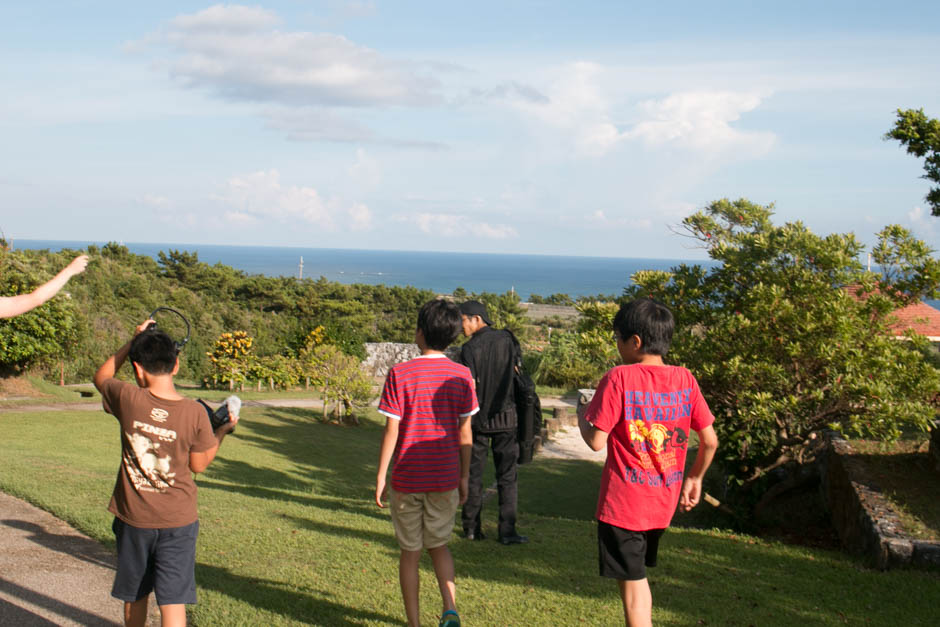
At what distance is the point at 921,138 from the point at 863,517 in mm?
3857

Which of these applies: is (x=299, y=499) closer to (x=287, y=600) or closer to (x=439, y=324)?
(x=287, y=600)

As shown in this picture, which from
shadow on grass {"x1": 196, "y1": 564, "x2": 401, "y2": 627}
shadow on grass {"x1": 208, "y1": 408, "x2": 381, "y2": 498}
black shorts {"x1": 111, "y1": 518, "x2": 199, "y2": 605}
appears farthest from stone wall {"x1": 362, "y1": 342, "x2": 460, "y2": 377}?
black shorts {"x1": 111, "y1": 518, "x2": 199, "y2": 605}

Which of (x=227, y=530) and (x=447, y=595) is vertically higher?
(x=447, y=595)

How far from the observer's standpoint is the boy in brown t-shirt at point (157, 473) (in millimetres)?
3082

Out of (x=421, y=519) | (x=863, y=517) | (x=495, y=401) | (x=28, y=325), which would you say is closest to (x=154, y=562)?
(x=421, y=519)

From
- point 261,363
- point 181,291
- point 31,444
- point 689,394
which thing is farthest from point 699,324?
point 181,291

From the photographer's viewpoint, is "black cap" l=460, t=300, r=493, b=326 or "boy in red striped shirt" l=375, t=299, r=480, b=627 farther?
"black cap" l=460, t=300, r=493, b=326

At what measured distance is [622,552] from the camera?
3.21 metres

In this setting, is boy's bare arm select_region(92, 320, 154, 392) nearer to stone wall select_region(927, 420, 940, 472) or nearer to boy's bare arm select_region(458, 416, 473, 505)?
boy's bare arm select_region(458, 416, 473, 505)

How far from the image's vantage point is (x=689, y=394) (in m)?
3.33

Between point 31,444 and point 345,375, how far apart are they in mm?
6703

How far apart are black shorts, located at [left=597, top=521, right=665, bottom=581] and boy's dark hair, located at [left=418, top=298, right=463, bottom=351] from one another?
118cm

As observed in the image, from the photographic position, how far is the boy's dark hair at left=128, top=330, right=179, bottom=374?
3080 millimetres

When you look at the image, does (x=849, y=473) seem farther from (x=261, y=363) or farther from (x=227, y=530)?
(x=261, y=363)
